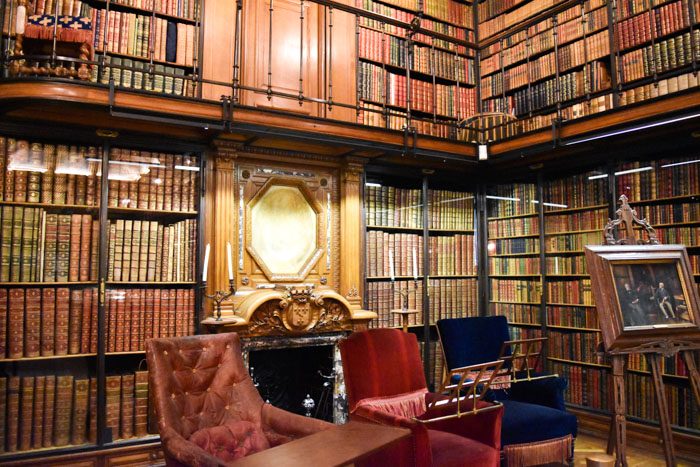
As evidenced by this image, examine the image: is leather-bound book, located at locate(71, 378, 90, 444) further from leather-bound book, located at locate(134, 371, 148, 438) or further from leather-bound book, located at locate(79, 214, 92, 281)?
leather-bound book, located at locate(79, 214, 92, 281)

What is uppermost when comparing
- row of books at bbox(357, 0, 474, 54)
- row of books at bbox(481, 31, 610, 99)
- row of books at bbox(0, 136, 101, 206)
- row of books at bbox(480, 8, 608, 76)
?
row of books at bbox(357, 0, 474, 54)

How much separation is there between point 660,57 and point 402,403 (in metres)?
3.27

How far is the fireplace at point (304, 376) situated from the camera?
156 inches

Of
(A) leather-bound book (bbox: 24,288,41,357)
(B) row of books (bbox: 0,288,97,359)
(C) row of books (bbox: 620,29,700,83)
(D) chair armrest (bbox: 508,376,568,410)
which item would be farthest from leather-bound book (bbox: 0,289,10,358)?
(C) row of books (bbox: 620,29,700,83)

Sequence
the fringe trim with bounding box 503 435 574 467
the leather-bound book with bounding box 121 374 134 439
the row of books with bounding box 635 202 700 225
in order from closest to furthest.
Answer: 1. the fringe trim with bounding box 503 435 574 467
2. the leather-bound book with bounding box 121 374 134 439
3. the row of books with bounding box 635 202 700 225

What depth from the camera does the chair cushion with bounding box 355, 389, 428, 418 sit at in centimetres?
276

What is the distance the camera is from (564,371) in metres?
4.49

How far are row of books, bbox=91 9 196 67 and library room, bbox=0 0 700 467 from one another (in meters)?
0.02

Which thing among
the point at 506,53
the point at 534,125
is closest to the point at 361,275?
the point at 534,125

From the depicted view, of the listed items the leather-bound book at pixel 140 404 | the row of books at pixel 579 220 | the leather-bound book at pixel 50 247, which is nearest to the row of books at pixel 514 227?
the row of books at pixel 579 220

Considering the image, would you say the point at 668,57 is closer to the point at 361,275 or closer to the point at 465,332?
the point at 465,332

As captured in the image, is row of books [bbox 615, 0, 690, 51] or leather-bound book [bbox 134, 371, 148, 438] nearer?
leather-bound book [bbox 134, 371, 148, 438]

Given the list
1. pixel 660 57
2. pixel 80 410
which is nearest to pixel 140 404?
pixel 80 410

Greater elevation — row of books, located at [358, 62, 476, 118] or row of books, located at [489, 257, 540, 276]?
row of books, located at [358, 62, 476, 118]
